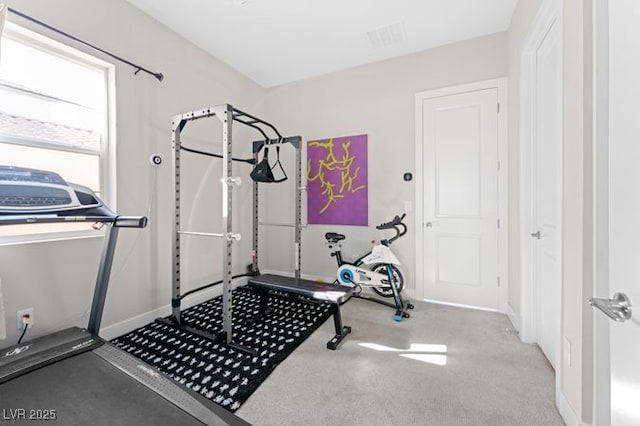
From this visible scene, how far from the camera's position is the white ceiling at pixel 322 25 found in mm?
2420

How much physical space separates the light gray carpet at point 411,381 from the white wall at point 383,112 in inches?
42.3

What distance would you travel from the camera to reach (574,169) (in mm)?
1306

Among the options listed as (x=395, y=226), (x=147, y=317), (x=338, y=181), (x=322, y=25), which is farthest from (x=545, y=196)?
(x=147, y=317)

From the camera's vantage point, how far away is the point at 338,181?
3.55m

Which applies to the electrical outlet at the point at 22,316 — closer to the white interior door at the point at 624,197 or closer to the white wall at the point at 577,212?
the white interior door at the point at 624,197

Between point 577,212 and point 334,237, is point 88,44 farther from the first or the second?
point 577,212

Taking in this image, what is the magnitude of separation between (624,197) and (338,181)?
9.48 ft

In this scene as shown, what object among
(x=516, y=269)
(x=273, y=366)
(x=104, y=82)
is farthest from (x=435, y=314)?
Result: (x=104, y=82)

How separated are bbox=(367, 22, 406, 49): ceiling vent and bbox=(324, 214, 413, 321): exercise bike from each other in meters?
1.96

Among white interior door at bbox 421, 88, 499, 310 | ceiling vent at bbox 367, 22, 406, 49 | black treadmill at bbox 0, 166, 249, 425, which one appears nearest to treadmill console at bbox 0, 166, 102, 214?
black treadmill at bbox 0, 166, 249, 425

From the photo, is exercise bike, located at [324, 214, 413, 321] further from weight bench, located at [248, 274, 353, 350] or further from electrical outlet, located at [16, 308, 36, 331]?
electrical outlet, located at [16, 308, 36, 331]

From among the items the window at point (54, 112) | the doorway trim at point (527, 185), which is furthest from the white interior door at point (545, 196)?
the window at point (54, 112)

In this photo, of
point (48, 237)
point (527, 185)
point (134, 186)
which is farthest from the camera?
point (134, 186)

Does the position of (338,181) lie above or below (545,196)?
above
